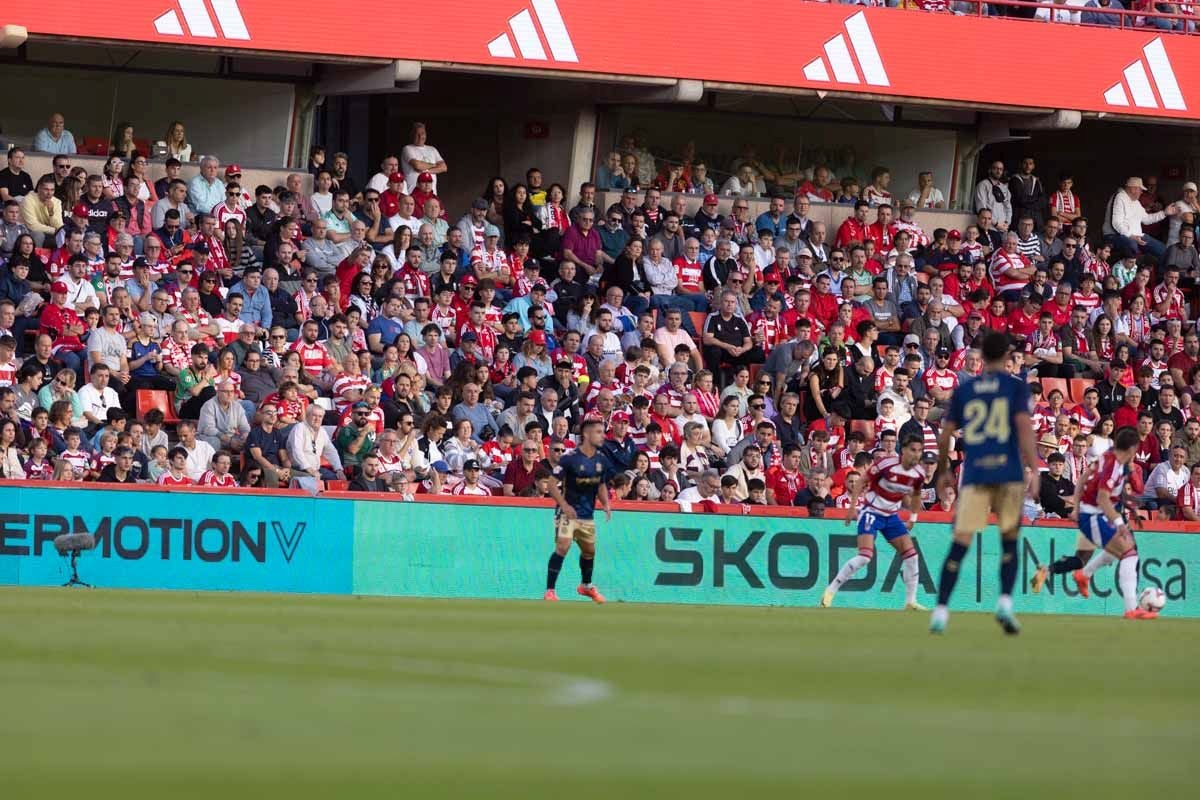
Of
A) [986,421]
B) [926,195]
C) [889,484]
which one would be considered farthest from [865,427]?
[986,421]

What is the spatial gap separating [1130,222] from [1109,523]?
14.1 metres

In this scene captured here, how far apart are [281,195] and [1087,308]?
1173 cm

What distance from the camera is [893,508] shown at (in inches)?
819

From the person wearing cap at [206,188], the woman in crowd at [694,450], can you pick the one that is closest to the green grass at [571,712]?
the woman in crowd at [694,450]

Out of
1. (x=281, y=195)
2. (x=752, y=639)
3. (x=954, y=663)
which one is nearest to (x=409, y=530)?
(x=281, y=195)

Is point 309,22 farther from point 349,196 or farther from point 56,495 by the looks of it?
point 56,495

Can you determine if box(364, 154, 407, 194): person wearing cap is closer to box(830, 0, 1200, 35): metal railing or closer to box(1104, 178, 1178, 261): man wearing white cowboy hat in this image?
box(830, 0, 1200, 35): metal railing

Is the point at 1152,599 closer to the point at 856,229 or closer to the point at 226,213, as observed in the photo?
the point at 856,229

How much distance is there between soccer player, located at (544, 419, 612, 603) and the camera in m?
20.4

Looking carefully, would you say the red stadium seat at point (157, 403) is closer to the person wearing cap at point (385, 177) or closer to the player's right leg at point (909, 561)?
the person wearing cap at point (385, 177)

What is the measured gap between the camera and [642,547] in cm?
2270

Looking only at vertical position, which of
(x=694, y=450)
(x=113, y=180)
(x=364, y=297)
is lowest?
(x=694, y=450)

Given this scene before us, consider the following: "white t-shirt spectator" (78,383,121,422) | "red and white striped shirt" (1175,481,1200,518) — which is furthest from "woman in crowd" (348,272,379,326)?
"red and white striped shirt" (1175,481,1200,518)

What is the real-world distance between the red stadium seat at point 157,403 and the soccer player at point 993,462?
1151cm
